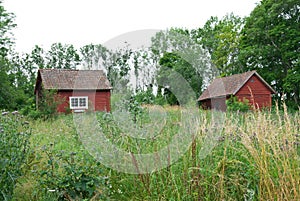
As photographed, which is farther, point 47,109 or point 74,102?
point 74,102

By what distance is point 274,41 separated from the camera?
21828 millimetres

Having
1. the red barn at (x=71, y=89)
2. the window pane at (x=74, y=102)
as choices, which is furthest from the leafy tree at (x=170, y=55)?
the window pane at (x=74, y=102)

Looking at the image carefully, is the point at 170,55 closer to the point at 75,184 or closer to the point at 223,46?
the point at 75,184

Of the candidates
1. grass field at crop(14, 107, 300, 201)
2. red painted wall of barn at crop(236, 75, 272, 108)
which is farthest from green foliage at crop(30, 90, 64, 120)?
red painted wall of barn at crop(236, 75, 272, 108)

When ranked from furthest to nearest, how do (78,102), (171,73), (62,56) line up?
(62,56) < (78,102) < (171,73)

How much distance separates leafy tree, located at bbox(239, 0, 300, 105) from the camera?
20544 millimetres

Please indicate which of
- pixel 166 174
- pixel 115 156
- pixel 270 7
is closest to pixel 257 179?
pixel 166 174

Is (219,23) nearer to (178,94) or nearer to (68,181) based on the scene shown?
(178,94)

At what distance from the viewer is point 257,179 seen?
2.79 m

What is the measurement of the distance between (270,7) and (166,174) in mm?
21943

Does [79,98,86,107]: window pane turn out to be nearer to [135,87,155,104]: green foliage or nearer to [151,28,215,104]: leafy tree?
[151,28,215,104]: leafy tree

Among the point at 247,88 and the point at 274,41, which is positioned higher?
the point at 274,41

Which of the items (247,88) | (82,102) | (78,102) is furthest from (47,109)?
(247,88)

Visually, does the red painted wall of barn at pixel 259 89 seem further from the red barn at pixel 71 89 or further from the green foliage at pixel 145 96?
the green foliage at pixel 145 96
